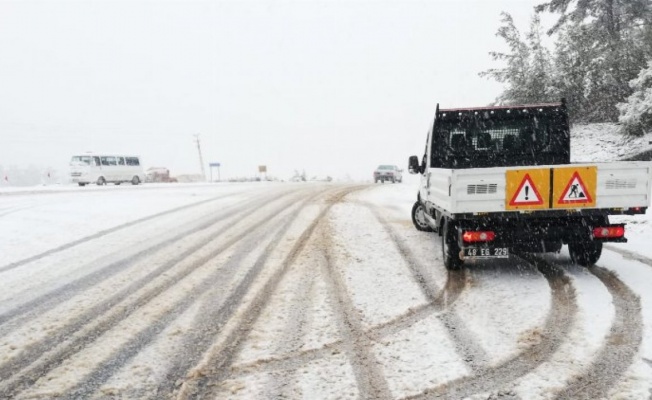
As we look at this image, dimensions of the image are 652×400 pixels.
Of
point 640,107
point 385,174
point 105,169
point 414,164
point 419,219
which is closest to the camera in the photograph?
point 414,164

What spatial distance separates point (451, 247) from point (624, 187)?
2291 millimetres

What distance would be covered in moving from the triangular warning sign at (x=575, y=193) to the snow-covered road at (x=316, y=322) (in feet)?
3.48

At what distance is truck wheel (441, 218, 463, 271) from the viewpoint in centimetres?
643

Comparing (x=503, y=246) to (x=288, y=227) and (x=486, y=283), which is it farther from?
(x=288, y=227)

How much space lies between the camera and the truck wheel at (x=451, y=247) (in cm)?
643

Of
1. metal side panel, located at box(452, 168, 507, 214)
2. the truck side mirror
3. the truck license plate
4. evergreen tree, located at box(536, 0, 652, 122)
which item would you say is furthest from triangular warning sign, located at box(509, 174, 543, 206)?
evergreen tree, located at box(536, 0, 652, 122)

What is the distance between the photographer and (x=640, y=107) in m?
17.6

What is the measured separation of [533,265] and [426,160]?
9.58 feet

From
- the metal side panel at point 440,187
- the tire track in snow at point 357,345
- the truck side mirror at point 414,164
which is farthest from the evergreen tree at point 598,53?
the tire track in snow at point 357,345

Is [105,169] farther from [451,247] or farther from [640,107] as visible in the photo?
[640,107]

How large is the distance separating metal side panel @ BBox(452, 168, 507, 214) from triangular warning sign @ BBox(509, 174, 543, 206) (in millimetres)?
179

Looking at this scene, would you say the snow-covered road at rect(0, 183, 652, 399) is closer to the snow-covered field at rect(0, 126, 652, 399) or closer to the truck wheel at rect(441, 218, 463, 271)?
the snow-covered field at rect(0, 126, 652, 399)

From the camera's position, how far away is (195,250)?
8.62 meters

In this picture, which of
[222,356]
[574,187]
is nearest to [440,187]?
[574,187]
